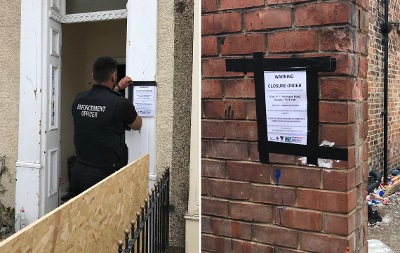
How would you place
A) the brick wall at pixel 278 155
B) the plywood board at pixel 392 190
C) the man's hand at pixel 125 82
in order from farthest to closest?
1. the plywood board at pixel 392 190
2. the man's hand at pixel 125 82
3. the brick wall at pixel 278 155

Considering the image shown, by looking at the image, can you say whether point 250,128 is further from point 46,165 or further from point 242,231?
point 46,165

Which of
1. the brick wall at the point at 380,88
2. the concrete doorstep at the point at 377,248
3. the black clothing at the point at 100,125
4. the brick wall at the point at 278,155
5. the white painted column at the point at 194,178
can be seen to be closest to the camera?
the brick wall at the point at 278,155

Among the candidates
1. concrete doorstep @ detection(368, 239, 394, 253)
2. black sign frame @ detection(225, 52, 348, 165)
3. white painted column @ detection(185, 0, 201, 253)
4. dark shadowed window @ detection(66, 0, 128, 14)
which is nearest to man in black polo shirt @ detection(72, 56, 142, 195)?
white painted column @ detection(185, 0, 201, 253)

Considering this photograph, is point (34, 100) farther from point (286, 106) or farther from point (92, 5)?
point (286, 106)

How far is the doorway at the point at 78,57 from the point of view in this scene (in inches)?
244

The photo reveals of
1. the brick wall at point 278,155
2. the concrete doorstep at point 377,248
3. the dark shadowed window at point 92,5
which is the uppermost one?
the dark shadowed window at point 92,5

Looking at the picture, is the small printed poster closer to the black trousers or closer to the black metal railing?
the black metal railing

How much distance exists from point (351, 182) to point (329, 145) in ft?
0.67

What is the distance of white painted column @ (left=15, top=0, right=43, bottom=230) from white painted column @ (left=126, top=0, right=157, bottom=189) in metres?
1.36

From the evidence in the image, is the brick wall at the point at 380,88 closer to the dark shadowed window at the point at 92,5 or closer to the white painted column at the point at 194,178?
the white painted column at the point at 194,178

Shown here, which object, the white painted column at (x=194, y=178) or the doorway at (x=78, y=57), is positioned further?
the doorway at (x=78, y=57)

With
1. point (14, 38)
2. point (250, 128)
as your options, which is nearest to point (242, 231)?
point (250, 128)

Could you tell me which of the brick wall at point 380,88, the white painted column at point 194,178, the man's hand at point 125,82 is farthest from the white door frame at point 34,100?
the brick wall at point 380,88

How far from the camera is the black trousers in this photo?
346 cm
